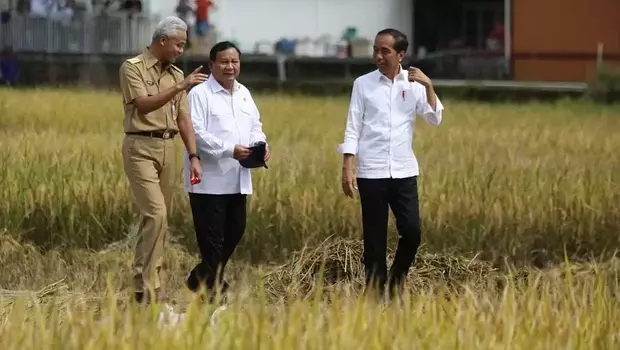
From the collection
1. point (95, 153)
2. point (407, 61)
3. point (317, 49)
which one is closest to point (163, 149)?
point (95, 153)

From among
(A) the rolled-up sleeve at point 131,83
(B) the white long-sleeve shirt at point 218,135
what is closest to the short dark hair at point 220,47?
(B) the white long-sleeve shirt at point 218,135

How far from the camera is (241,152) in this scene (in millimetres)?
6180

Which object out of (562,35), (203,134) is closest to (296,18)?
(562,35)

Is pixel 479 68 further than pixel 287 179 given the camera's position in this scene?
Yes

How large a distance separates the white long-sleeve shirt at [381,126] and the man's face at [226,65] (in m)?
0.56

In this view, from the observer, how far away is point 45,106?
1644 centimetres

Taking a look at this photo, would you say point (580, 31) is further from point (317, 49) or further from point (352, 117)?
point (352, 117)

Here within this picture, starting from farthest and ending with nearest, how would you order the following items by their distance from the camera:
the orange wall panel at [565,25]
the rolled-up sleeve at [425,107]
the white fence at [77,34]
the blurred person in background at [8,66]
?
the orange wall panel at [565,25] → the white fence at [77,34] → the blurred person in background at [8,66] → the rolled-up sleeve at [425,107]

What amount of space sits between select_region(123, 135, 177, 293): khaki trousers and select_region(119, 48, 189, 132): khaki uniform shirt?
67 mm

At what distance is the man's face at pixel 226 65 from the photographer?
622 centimetres

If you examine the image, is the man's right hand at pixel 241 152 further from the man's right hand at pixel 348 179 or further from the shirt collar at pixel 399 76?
the shirt collar at pixel 399 76

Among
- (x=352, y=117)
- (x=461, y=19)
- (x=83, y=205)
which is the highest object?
(x=461, y=19)

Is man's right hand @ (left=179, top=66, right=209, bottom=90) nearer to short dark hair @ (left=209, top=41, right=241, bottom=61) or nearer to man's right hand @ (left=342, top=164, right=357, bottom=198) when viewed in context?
short dark hair @ (left=209, top=41, right=241, bottom=61)

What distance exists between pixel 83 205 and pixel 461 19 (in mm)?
23042
